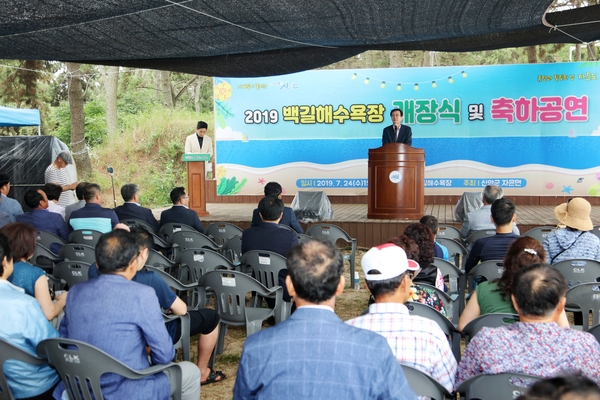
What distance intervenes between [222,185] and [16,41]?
7504 millimetres

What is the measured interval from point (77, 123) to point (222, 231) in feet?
30.5

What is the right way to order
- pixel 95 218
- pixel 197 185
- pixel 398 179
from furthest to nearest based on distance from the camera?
pixel 197 185, pixel 398 179, pixel 95 218

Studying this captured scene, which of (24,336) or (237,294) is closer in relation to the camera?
(24,336)

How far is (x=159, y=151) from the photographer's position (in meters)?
20.3

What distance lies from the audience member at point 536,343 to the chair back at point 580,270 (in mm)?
1853

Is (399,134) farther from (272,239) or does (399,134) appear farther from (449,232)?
(272,239)

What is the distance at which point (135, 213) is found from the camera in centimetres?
604

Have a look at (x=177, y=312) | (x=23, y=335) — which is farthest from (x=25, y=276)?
(x=177, y=312)

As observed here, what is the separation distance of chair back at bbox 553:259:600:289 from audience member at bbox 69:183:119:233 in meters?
3.62

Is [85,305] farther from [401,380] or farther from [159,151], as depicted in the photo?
[159,151]

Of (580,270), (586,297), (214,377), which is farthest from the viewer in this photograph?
(580,270)

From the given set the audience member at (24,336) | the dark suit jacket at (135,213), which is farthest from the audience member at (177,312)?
the dark suit jacket at (135,213)

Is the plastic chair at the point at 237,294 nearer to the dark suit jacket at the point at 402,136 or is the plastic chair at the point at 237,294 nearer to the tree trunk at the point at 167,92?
the dark suit jacket at the point at 402,136

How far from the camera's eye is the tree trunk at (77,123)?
13516 millimetres
